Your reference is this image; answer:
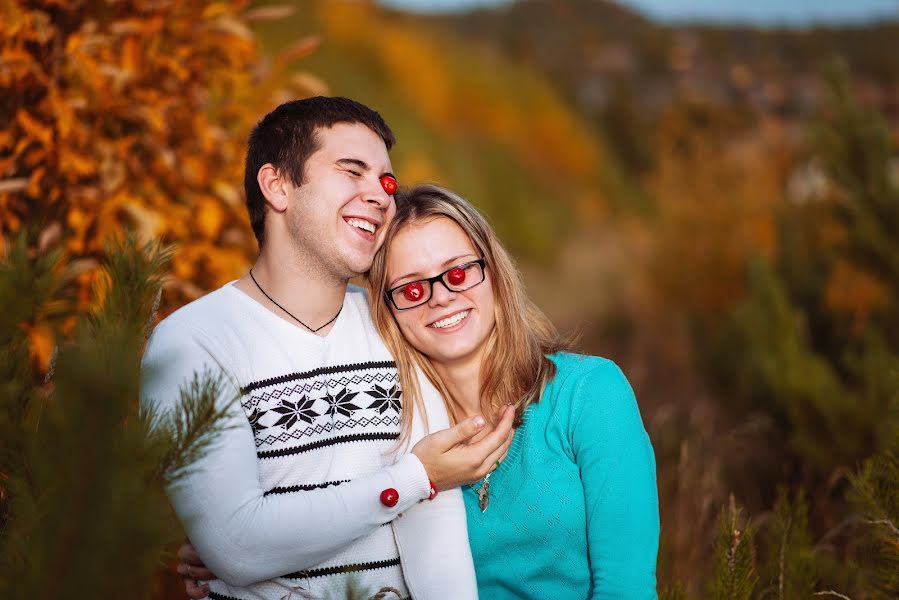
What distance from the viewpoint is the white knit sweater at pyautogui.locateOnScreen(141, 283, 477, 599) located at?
5.51 feet

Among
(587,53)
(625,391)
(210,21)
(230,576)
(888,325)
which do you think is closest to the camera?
(230,576)

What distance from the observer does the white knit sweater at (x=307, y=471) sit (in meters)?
1.68

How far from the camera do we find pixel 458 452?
1838 millimetres

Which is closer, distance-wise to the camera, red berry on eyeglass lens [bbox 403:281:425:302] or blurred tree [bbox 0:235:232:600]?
blurred tree [bbox 0:235:232:600]

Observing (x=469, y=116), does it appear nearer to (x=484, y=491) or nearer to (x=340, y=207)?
(x=340, y=207)

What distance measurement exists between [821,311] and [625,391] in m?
3.90

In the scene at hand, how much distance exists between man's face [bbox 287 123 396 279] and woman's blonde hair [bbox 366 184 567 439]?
77 millimetres

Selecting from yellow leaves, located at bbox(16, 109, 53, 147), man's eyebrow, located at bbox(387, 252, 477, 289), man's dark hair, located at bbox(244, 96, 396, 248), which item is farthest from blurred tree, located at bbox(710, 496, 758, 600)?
yellow leaves, located at bbox(16, 109, 53, 147)

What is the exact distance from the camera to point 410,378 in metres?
2.17

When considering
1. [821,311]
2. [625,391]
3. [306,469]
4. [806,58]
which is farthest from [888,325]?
[806,58]

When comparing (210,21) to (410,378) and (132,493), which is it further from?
(132,493)

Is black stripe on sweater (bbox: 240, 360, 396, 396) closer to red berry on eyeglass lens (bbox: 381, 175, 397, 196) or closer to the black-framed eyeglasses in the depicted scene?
the black-framed eyeglasses

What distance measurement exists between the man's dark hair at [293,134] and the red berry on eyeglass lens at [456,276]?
1.57ft

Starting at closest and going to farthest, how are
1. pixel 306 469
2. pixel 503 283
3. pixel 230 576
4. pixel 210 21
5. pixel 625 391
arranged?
pixel 230 576 → pixel 306 469 → pixel 625 391 → pixel 503 283 → pixel 210 21
